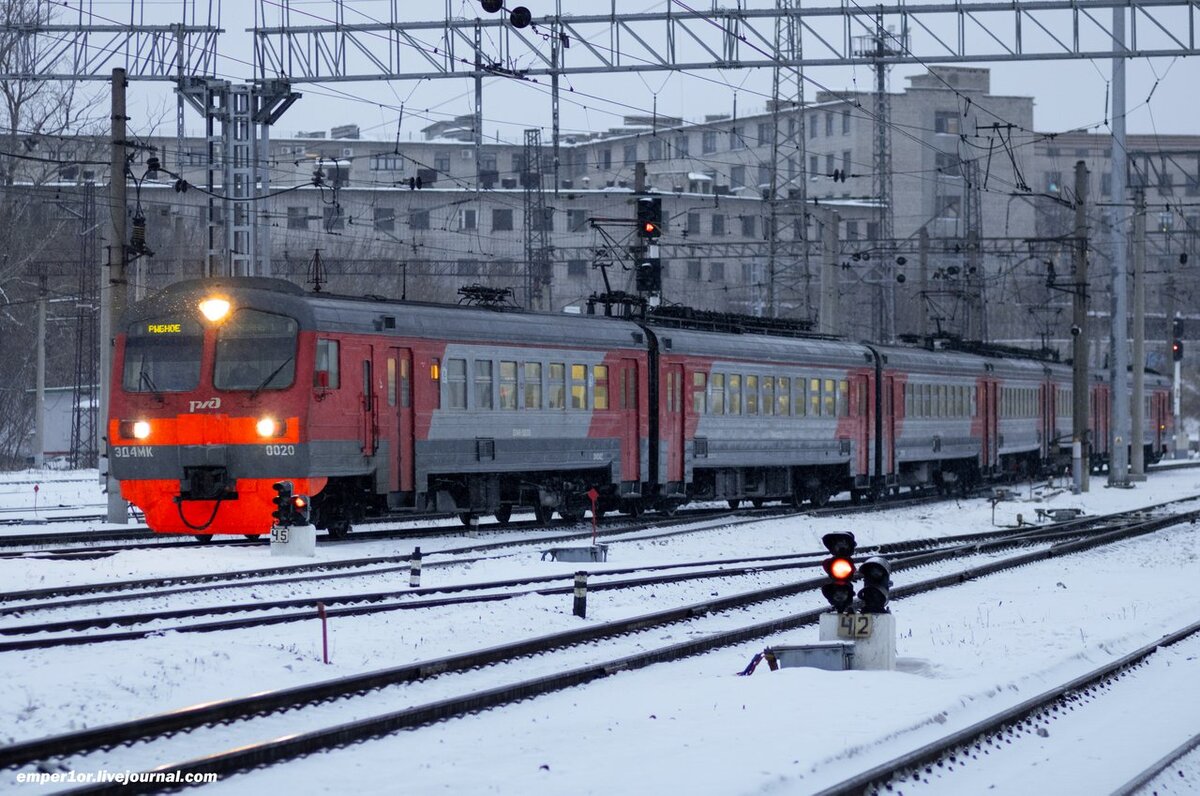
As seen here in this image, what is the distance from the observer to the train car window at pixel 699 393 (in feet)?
95.7

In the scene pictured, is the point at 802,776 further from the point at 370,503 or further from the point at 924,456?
the point at 924,456

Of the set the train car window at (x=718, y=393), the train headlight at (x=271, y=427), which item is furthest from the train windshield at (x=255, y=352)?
the train car window at (x=718, y=393)

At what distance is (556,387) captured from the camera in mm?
25594

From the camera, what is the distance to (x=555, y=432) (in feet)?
83.7

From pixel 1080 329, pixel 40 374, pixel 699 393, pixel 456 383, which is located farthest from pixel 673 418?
pixel 40 374

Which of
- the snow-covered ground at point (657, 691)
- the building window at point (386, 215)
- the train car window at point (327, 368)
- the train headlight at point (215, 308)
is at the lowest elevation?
the snow-covered ground at point (657, 691)

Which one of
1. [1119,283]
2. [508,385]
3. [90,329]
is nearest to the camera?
[508,385]

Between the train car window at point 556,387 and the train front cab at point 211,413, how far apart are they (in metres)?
5.37

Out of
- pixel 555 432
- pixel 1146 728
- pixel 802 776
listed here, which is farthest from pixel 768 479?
pixel 802 776

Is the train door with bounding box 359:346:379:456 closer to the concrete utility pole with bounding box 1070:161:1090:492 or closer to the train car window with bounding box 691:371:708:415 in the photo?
the train car window with bounding box 691:371:708:415

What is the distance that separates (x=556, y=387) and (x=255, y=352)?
19.3 ft

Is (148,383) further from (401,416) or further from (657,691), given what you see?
(657,691)

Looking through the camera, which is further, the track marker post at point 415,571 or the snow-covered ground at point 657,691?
the track marker post at point 415,571

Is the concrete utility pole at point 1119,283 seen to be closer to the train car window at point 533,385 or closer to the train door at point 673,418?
the train door at point 673,418
